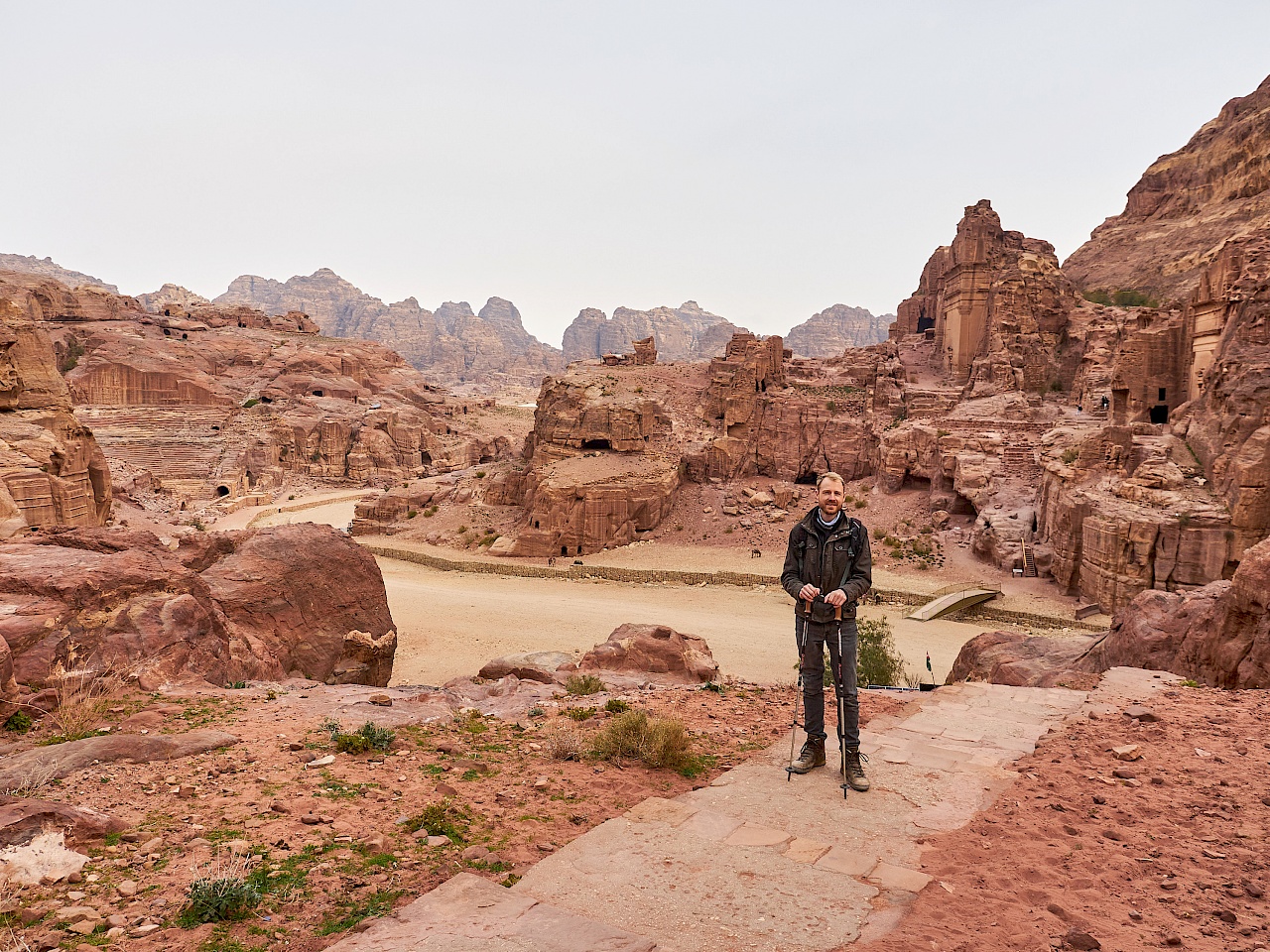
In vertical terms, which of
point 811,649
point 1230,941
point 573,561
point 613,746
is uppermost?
point 811,649

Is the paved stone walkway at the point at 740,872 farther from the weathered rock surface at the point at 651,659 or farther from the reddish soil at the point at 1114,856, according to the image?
the weathered rock surface at the point at 651,659

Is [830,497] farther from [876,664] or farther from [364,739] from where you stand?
[876,664]

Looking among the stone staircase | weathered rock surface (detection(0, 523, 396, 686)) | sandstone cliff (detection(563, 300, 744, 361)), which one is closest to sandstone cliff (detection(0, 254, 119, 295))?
sandstone cliff (detection(563, 300, 744, 361))

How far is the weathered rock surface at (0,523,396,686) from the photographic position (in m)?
7.19

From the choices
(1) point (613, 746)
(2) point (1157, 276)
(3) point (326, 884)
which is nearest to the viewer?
(3) point (326, 884)

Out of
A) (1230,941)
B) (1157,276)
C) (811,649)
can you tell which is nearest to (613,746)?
(811,649)

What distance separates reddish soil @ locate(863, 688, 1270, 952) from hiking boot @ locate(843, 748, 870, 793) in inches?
30.2

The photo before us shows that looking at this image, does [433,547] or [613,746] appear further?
[433,547]

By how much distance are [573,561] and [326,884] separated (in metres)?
25.6

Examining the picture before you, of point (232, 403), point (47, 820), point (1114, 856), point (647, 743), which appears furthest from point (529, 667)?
point (232, 403)

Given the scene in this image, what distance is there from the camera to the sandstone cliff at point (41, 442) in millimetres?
13359

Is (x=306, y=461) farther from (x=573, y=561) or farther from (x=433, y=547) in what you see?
(x=573, y=561)

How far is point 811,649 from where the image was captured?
17.3 ft

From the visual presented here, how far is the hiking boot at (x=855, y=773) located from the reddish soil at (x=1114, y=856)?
77cm
